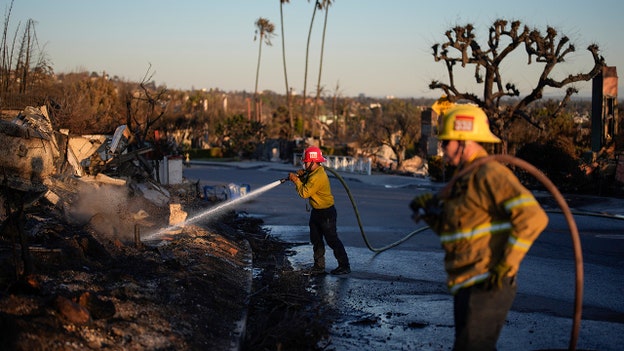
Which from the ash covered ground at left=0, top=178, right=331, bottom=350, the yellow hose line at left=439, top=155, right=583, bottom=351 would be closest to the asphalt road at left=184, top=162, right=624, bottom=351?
the ash covered ground at left=0, top=178, right=331, bottom=350

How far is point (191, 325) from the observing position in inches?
255

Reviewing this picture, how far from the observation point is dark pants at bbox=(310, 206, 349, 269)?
10609 millimetres

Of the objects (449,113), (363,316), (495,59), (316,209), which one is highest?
(495,59)

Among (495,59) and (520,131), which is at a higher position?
(495,59)

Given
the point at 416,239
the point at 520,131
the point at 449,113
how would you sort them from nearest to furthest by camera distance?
the point at 449,113, the point at 416,239, the point at 520,131

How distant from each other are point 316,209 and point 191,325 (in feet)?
14.7

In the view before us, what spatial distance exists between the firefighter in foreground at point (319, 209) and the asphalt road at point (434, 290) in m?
0.29

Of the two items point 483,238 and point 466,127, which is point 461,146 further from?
point 483,238

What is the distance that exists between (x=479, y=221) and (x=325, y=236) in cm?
618

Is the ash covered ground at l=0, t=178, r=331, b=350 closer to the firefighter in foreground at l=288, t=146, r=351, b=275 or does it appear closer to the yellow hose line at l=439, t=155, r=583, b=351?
the firefighter in foreground at l=288, t=146, r=351, b=275

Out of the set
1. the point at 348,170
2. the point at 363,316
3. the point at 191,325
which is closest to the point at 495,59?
the point at 348,170

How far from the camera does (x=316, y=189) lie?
10.6 m

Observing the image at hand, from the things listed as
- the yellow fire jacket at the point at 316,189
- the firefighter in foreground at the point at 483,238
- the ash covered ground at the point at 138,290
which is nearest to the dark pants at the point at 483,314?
the firefighter in foreground at the point at 483,238

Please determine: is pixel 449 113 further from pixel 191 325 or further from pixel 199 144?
pixel 199 144
